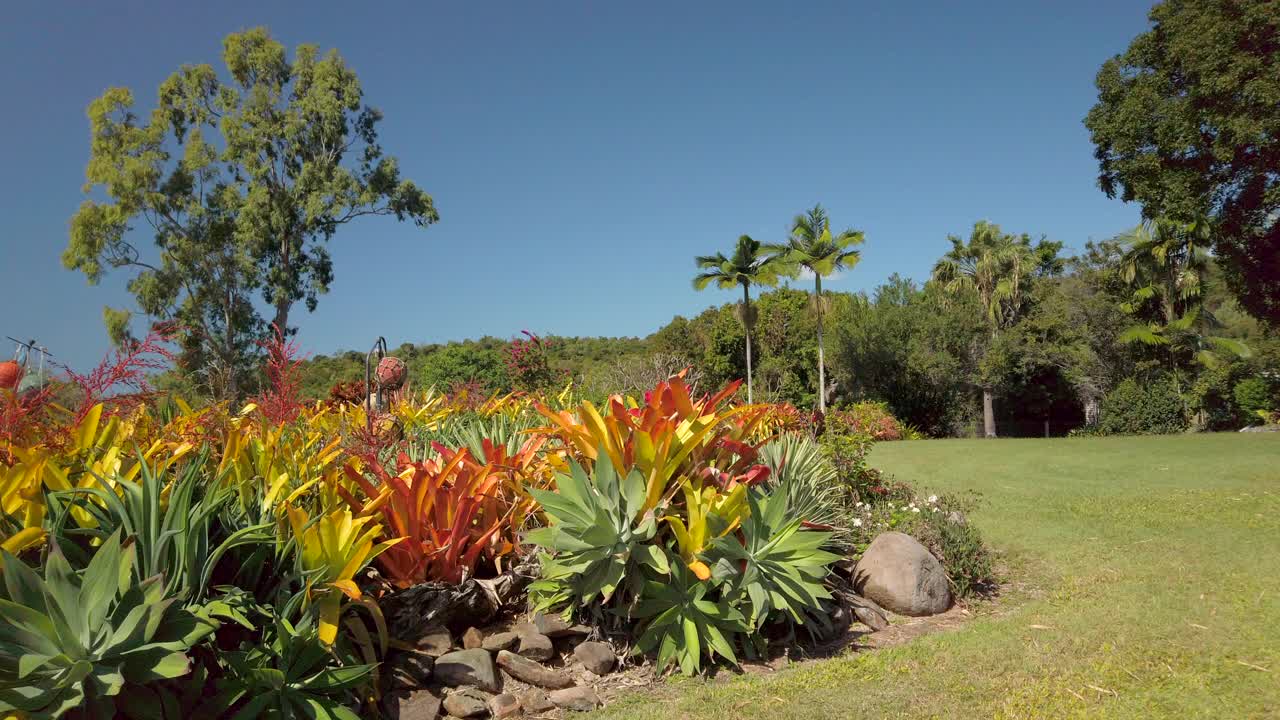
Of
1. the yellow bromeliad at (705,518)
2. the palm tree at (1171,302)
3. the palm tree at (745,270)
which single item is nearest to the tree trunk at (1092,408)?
the palm tree at (1171,302)

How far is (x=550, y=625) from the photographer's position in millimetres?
3721

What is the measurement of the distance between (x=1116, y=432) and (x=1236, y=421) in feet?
12.2

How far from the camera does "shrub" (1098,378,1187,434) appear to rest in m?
25.6

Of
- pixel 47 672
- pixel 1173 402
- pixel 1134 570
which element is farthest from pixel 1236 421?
pixel 47 672

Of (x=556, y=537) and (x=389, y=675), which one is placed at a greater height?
(x=556, y=537)

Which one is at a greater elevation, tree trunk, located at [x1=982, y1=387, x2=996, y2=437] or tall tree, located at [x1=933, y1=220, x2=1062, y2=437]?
tall tree, located at [x1=933, y1=220, x2=1062, y2=437]

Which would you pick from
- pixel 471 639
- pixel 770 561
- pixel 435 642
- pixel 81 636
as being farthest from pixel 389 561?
pixel 770 561

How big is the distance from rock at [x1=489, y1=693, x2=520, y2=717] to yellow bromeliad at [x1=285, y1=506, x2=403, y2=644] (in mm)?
833

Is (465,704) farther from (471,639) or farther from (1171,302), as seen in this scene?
(1171,302)

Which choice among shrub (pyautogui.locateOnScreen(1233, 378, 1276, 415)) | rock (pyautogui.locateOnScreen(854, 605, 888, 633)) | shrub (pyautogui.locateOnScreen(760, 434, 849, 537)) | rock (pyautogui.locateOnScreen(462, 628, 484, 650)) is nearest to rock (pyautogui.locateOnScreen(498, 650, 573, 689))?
rock (pyautogui.locateOnScreen(462, 628, 484, 650))

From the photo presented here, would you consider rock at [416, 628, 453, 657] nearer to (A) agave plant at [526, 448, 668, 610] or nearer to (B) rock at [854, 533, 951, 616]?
(A) agave plant at [526, 448, 668, 610]

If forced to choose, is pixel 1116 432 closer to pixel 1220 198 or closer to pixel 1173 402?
pixel 1173 402

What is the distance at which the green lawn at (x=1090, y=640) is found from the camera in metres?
3.38

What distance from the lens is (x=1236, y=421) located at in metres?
25.5
